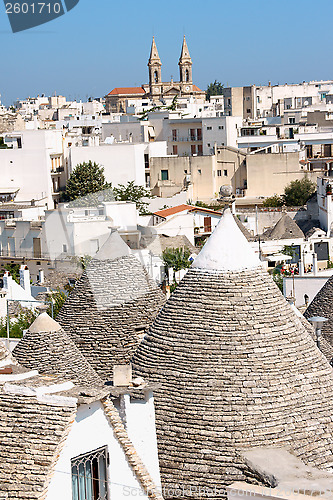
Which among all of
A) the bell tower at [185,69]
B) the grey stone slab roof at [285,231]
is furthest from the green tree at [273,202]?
the bell tower at [185,69]

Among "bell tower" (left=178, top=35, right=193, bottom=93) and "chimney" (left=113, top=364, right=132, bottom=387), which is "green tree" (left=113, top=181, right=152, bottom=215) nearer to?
"chimney" (left=113, top=364, right=132, bottom=387)

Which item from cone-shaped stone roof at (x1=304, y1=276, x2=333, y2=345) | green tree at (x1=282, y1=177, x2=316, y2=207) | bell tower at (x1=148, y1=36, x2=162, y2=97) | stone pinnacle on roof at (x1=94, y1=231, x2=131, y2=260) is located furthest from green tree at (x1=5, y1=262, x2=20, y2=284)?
bell tower at (x1=148, y1=36, x2=162, y2=97)

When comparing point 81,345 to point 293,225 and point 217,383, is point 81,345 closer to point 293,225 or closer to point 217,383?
point 217,383

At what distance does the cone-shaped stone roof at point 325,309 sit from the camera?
57.1 feet

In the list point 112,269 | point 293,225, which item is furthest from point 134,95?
point 112,269

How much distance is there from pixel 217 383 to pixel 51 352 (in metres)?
2.82

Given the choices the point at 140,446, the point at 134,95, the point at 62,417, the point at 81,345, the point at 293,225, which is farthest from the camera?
the point at 134,95

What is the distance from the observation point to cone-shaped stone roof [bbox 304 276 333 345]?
17.4 meters

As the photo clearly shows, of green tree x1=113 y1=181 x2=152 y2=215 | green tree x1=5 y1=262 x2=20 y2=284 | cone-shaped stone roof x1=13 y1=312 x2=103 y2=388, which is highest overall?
cone-shaped stone roof x1=13 y1=312 x2=103 y2=388

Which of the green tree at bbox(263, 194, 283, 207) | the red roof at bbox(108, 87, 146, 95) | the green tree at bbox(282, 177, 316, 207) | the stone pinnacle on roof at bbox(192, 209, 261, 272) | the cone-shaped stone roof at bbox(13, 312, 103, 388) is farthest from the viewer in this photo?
the red roof at bbox(108, 87, 146, 95)

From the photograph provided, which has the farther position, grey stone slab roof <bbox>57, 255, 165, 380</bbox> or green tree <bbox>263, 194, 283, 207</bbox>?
green tree <bbox>263, 194, 283, 207</bbox>

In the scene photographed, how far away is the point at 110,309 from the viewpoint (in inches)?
628

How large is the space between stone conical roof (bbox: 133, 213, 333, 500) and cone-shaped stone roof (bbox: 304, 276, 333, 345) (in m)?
5.21

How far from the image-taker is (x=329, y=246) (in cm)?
4447
